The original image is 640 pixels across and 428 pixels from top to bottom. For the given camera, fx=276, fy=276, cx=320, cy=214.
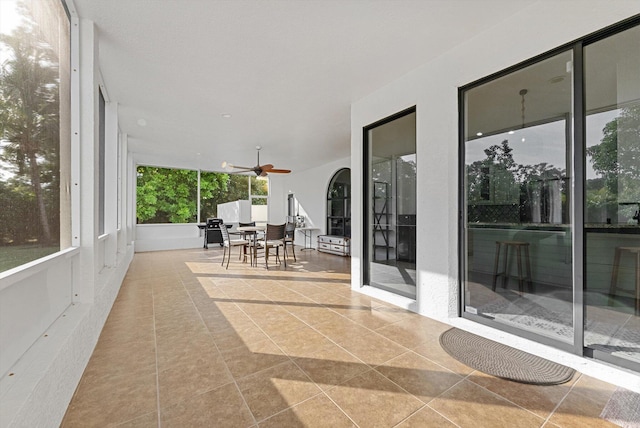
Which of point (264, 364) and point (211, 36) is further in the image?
point (211, 36)

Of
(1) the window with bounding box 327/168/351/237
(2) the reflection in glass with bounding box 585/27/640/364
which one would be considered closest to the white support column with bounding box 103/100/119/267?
(2) the reflection in glass with bounding box 585/27/640/364

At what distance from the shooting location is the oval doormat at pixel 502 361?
1.83 meters

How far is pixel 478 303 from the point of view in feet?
8.70

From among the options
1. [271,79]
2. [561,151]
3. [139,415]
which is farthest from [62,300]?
[561,151]

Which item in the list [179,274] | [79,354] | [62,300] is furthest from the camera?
[179,274]

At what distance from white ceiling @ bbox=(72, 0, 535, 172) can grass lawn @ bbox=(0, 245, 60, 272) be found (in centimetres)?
187

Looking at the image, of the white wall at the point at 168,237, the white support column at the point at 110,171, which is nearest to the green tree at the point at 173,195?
the white wall at the point at 168,237

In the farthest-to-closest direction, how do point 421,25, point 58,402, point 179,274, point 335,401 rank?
1. point 179,274
2. point 421,25
3. point 335,401
4. point 58,402

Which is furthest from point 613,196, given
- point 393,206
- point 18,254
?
point 18,254

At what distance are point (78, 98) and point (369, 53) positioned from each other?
8.49 feet

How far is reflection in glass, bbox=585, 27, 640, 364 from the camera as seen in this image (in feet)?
6.12

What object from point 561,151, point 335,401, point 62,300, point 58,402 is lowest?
point 335,401

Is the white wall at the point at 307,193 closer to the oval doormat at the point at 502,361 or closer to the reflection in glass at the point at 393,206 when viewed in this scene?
the reflection in glass at the point at 393,206

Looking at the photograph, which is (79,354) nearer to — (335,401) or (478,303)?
(335,401)
